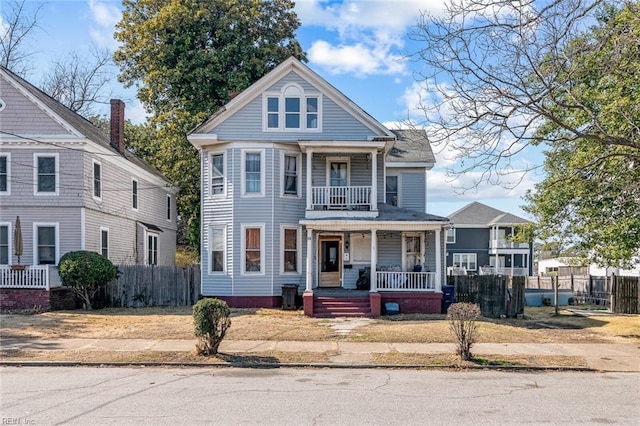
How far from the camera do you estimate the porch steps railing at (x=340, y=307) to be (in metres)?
19.9

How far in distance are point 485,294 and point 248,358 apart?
12.5 m

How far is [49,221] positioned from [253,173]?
8.25 m

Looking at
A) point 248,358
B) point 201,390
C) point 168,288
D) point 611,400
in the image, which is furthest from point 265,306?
point 611,400

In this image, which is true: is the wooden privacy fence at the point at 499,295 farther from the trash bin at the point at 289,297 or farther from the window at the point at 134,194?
the window at the point at 134,194

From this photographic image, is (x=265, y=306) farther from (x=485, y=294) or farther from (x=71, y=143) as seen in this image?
(x=71, y=143)

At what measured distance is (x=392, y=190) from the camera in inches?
1020

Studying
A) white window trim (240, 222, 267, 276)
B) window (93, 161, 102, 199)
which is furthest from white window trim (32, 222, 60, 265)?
white window trim (240, 222, 267, 276)

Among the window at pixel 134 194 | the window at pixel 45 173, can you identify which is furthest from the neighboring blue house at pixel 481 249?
the window at pixel 45 173

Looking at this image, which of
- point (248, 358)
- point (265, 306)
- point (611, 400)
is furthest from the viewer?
point (265, 306)

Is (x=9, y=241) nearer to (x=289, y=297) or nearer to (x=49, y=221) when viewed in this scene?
(x=49, y=221)

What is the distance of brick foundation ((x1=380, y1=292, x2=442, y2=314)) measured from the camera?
2053cm

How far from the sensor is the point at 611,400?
29.6ft

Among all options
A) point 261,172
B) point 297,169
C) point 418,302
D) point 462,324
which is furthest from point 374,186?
point 462,324

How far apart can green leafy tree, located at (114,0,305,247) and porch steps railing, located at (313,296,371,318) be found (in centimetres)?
1448
